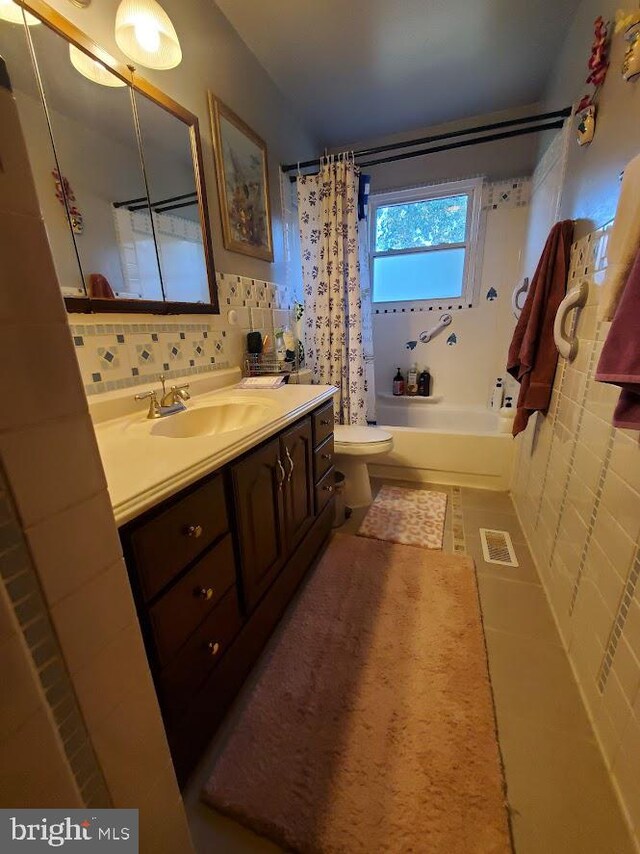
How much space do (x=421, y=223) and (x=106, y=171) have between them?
8.04 ft

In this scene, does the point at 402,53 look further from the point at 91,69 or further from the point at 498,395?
the point at 498,395

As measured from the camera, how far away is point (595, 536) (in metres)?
1.05

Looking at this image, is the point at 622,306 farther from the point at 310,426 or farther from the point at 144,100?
the point at 144,100

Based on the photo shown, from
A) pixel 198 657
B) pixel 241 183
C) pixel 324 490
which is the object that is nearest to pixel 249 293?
pixel 241 183

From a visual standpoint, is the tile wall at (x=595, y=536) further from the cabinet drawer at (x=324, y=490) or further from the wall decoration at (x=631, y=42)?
the cabinet drawer at (x=324, y=490)

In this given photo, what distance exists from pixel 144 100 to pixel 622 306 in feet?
5.40

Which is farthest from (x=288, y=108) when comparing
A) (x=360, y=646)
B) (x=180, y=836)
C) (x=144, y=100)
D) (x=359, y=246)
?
(x=180, y=836)

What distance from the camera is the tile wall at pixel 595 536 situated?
0.84 meters

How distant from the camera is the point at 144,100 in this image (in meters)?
1.17

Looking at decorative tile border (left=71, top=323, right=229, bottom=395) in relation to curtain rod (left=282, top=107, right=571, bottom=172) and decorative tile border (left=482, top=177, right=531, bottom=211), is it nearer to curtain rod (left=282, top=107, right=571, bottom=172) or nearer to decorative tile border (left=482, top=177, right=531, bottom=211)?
curtain rod (left=282, top=107, right=571, bottom=172)

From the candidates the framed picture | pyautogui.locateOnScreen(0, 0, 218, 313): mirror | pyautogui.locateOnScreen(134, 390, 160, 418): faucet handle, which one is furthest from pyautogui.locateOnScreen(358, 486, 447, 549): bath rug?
the framed picture

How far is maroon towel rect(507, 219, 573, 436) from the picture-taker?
1.46m

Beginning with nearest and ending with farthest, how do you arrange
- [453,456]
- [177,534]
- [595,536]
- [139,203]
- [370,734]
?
1. [177,534]
2. [370,734]
3. [595,536]
4. [139,203]
5. [453,456]

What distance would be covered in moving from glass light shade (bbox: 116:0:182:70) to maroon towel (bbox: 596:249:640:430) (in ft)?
5.17
